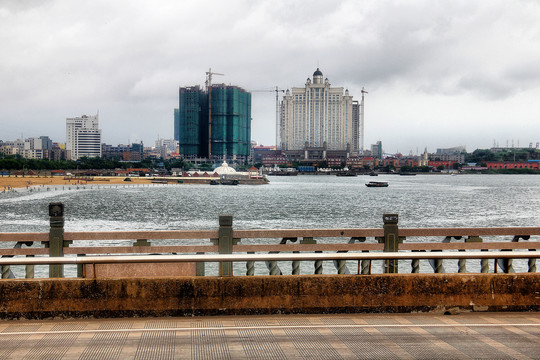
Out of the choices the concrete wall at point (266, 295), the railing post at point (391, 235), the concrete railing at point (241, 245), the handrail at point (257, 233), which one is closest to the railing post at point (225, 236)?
the concrete railing at point (241, 245)

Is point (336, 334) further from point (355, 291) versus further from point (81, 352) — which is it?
point (81, 352)

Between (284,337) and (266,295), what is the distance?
4.82 ft

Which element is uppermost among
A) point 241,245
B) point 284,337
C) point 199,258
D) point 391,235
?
point 199,258

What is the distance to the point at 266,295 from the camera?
10.9 metres

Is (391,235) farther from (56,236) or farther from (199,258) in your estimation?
(56,236)

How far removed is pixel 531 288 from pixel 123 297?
8093 mm

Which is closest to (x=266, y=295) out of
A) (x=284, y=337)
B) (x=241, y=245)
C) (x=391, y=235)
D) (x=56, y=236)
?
(x=284, y=337)

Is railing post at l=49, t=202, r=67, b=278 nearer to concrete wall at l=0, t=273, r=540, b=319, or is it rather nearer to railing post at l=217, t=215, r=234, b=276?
concrete wall at l=0, t=273, r=540, b=319

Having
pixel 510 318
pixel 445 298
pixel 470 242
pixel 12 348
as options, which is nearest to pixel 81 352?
pixel 12 348

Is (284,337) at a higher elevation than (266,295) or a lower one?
lower

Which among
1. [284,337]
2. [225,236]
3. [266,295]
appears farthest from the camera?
[225,236]

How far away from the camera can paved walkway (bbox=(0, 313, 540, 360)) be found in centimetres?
867

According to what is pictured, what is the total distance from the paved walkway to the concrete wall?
20 centimetres

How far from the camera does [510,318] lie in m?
10.9
